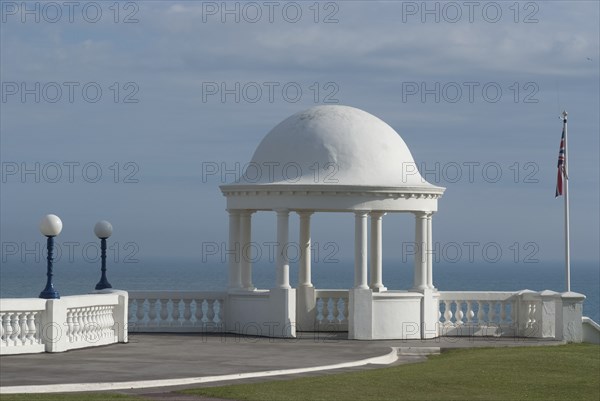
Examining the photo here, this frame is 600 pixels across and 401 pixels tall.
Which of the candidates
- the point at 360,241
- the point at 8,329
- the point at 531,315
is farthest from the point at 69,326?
the point at 531,315

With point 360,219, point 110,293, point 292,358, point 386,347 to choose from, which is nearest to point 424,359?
point 386,347

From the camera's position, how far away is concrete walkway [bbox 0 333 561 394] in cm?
2250

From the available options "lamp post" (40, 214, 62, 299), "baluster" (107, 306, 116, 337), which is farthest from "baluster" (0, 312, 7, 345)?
"baluster" (107, 306, 116, 337)

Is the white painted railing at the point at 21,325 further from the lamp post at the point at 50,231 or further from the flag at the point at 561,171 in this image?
the flag at the point at 561,171

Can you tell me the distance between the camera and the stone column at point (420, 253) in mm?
34656

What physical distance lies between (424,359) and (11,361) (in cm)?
894

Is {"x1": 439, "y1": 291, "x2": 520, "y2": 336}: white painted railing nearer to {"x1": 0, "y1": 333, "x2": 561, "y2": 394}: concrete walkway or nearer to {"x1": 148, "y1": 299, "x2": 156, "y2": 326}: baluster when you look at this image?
{"x1": 0, "y1": 333, "x2": 561, "y2": 394}: concrete walkway

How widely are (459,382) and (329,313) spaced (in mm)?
12909

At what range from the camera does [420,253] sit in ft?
114

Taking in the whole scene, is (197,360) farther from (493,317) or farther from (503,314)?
(493,317)

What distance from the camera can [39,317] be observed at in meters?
28.0

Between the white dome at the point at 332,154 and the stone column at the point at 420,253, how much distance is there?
3.18 ft

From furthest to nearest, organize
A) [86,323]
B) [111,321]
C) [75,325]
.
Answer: [111,321] < [86,323] < [75,325]

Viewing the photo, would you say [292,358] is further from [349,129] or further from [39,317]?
[349,129]
